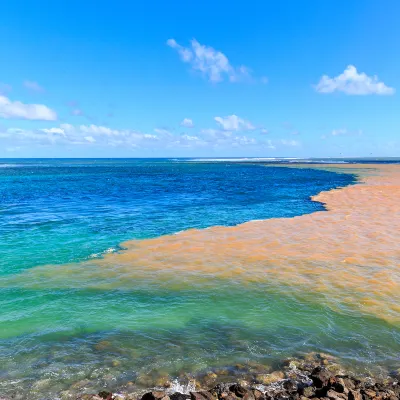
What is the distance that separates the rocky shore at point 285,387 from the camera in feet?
25.0

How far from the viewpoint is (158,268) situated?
55.2 feet

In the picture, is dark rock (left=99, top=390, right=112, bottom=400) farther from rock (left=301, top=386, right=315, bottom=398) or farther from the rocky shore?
rock (left=301, top=386, right=315, bottom=398)

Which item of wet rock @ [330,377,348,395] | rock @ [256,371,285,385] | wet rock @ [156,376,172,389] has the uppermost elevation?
wet rock @ [330,377,348,395]

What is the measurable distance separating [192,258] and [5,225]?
1723cm

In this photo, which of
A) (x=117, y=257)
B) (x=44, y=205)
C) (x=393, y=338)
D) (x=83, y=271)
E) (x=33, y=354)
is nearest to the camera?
(x=33, y=354)

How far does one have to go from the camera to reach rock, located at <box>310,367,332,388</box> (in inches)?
318

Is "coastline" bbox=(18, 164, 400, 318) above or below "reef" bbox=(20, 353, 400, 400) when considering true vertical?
below

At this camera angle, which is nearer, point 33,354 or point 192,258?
point 33,354

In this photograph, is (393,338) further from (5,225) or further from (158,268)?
(5,225)

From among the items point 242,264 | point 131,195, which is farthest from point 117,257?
point 131,195

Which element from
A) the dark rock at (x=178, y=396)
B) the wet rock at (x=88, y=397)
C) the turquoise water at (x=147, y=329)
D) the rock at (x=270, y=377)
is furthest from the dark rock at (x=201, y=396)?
the wet rock at (x=88, y=397)

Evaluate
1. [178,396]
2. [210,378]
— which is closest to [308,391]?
[210,378]

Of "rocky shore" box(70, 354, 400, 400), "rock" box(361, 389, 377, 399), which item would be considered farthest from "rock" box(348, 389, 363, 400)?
"rock" box(361, 389, 377, 399)

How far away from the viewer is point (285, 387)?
8141mm
